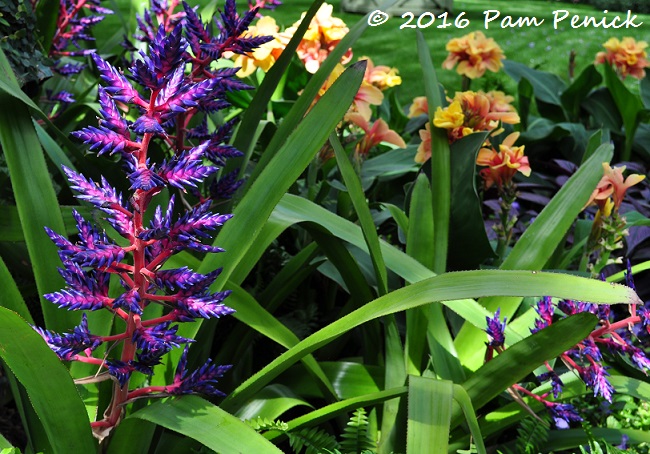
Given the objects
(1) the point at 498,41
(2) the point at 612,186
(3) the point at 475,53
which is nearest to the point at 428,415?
(2) the point at 612,186

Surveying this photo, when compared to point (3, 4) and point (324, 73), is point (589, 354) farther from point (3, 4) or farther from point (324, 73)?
point (3, 4)

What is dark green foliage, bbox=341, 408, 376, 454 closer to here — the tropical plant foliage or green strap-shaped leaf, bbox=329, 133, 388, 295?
the tropical plant foliage

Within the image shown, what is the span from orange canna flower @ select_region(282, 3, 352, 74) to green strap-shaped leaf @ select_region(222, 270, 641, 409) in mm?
1174

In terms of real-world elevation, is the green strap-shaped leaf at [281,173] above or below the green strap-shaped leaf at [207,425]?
above

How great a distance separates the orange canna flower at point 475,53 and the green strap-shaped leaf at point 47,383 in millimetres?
1868

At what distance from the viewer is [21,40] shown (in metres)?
1.78

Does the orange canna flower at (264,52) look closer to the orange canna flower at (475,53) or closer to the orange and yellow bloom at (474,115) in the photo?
the orange and yellow bloom at (474,115)

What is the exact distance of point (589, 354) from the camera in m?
1.29

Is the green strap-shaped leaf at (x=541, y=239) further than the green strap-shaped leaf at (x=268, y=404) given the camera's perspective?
Yes

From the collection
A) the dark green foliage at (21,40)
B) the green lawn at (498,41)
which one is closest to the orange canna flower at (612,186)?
the dark green foliage at (21,40)

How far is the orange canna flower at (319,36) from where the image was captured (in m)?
2.15

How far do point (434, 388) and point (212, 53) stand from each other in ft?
2.17

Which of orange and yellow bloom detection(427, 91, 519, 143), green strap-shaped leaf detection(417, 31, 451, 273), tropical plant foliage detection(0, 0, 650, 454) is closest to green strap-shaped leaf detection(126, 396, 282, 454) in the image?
tropical plant foliage detection(0, 0, 650, 454)

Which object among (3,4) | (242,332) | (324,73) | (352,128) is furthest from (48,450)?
(352,128)
